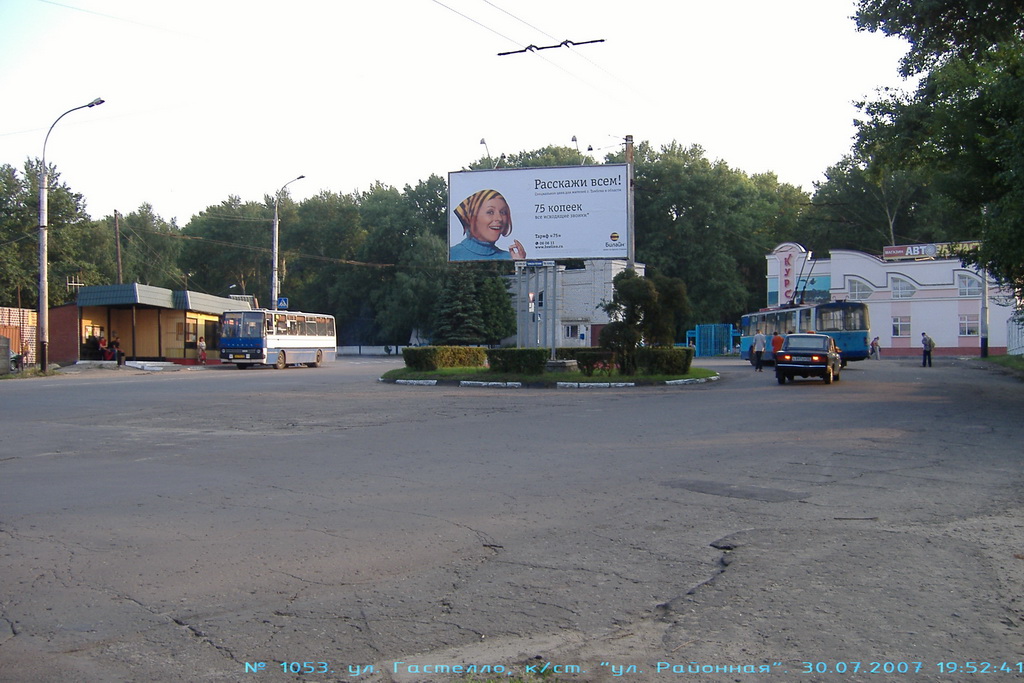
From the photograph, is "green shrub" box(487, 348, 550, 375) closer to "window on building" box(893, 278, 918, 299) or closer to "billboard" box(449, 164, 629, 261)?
"billboard" box(449, 164, 629, 261)

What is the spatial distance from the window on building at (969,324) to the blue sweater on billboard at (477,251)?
4038 centimetres

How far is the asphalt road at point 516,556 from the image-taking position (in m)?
4.20

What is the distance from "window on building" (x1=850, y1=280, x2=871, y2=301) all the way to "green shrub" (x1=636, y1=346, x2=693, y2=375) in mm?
35845

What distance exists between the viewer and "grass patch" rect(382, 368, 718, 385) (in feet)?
88.7

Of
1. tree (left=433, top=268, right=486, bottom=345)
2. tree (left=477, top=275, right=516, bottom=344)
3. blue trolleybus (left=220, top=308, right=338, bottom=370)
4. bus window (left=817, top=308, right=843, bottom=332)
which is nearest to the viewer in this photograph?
bus window (left=817, top=308, right=843, bottom=332)

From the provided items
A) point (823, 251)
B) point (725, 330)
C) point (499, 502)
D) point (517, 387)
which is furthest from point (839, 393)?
point (823, 251)

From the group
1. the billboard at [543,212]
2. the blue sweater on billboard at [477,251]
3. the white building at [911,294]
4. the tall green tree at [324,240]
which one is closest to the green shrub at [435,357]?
the blue sweater on billboard at [477,251]

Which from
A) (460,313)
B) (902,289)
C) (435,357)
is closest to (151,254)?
(460,313)

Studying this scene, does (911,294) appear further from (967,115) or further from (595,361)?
(967,115)

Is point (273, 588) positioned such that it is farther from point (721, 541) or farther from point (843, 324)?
point (843, 324)

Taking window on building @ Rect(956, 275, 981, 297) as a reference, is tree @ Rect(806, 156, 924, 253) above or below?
above

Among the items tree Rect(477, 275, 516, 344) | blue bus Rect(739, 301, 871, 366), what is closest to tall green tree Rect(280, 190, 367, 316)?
tree Rect(477, 275, 516, 344)

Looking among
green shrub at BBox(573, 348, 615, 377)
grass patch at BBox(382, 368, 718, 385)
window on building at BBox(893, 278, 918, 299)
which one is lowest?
grass patch at BBox(382, 368, 718, 385)

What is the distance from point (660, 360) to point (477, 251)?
8491 mm
